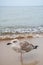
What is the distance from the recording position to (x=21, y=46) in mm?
1565

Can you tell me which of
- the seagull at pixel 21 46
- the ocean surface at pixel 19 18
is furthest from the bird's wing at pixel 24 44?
the ocean surface at pixel 19 18

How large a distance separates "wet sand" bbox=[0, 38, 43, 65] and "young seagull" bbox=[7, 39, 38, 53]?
0.04 m

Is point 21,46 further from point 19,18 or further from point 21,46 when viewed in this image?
point 19,18

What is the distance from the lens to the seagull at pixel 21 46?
156 cm

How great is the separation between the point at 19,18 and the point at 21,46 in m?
0.29

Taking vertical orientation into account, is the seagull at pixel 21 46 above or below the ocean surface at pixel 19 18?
below

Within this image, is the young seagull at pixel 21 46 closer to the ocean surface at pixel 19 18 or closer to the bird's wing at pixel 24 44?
the bird's wing at pixel 24 44

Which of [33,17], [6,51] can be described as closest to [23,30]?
[33,17]

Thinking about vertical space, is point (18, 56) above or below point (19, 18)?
below

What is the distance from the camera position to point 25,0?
1631 millimetres

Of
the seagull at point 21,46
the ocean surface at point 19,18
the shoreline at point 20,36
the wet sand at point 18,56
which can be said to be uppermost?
the ocean surface at point 19,18

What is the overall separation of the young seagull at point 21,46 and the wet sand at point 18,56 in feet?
0.14

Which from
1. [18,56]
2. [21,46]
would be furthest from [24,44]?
[18,56]

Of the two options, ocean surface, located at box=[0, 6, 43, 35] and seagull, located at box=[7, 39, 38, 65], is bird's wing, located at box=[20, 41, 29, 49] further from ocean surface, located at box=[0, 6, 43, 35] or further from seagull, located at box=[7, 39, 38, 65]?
ocean surface, located at box=[0, 6, 43, 35]
